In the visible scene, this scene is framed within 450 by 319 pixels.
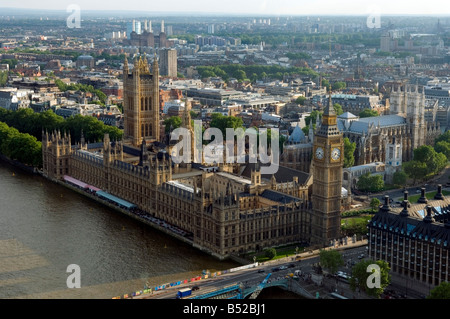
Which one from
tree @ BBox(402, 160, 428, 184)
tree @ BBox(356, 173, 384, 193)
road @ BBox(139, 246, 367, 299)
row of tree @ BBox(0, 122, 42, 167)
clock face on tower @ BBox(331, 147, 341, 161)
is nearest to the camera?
road @ BBox(139, 246, 367, 299)

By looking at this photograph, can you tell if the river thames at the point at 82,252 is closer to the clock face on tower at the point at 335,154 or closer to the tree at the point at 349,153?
the clock face on tower at the point at 335,154

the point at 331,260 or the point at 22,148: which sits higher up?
the point at 22,148

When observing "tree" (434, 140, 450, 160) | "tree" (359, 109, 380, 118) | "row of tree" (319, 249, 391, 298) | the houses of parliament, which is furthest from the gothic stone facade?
"tree" (359, 109, 380, 118)

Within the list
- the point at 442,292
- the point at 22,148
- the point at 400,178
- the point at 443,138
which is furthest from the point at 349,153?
the point at 442,292

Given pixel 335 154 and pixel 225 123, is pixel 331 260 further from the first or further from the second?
pixel 225 123

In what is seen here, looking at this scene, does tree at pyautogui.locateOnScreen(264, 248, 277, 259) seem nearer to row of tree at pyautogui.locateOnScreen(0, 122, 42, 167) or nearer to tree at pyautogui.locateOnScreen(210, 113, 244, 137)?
row of tree at pyautogui.locateOnScreen(0, 122, 42, 167)

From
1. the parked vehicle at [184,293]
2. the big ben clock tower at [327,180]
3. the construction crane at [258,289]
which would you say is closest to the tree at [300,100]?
the big ben clock tower at [327,180]
